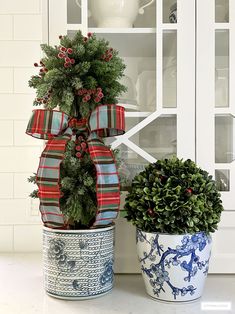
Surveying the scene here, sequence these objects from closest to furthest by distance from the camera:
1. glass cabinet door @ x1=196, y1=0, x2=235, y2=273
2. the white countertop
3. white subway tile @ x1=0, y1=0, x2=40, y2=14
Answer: the white countertop → glass cabinet door @ x1=196, y1=0, x2=235, y2=273 → white subway tile @ x1=0, y1=0, x2=40, y2=14

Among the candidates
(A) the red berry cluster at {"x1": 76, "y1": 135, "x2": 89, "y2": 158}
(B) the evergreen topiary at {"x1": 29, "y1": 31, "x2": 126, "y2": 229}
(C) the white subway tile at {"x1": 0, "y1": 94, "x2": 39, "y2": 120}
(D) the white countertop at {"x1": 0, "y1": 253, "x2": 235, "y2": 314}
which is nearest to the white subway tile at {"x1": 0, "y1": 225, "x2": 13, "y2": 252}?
(D) the white countertop at {"x1": 0, "y1": 253, "x2": 235, "y2": 314}

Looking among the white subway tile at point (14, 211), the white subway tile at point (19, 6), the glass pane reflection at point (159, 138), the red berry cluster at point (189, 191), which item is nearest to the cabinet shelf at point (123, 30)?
the glass pane reflection at point (159, 138)

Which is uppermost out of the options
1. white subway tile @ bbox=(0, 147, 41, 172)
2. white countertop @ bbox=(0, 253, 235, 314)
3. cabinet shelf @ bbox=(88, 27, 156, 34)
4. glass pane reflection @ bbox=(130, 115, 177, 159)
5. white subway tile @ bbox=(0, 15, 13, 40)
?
white subway tile @ bbox=(0, 15, 13, 40)

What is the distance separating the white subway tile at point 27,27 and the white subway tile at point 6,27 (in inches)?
0.6

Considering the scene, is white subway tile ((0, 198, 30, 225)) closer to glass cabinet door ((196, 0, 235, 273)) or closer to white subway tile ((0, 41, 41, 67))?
white subway tile ((0, 41, 41, 67))

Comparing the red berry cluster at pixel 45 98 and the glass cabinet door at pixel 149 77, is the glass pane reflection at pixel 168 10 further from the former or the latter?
the red berry cluster at pixel 45 98

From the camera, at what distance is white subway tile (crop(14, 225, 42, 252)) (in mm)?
1314

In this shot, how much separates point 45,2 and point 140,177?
0.52m

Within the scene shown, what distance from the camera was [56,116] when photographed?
848 mm

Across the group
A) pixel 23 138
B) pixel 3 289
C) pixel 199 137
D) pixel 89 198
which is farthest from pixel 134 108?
pixel 3 289

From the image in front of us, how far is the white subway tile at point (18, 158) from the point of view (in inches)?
51.4

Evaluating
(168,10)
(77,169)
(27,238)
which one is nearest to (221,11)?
(168,10)

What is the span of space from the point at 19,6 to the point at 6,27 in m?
0.08

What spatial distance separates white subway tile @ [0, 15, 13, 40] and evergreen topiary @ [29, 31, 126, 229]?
0.47 metres
